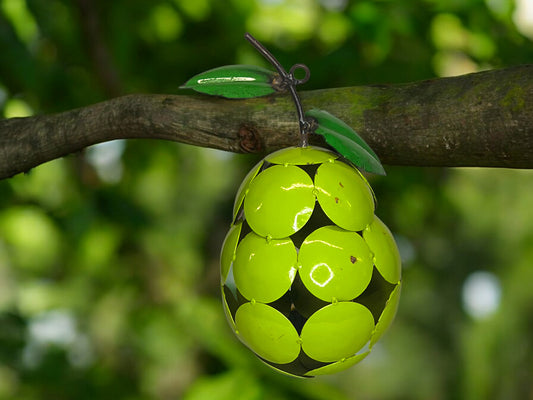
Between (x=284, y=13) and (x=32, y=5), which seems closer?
(x=32, y=5)

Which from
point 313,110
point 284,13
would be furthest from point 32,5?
point 313,110

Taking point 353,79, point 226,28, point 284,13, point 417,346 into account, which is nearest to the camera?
point 353,79

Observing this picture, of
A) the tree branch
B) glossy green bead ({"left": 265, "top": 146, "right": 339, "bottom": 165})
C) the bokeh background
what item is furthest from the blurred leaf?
glossy green bead ({"left": 265, "top": 146, "right": 339, "bottom": 165})

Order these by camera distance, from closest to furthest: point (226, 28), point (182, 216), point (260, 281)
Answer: point (260, 281) < point (226, 28) < point (182, 216)

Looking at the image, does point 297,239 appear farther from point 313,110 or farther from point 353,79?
point 353,79

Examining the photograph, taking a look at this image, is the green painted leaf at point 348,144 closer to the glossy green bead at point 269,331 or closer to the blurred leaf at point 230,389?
the glossy green bead at point 269,331

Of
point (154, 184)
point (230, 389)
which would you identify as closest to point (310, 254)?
point (230, 389)

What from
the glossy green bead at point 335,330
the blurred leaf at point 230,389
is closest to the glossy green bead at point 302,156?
the glossy green bead at point 335,330

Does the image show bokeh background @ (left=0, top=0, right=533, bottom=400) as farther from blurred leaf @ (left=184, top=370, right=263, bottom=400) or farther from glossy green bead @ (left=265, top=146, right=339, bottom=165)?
glossy green bead @ (left=265, top=146, right=339, bottom=165)
